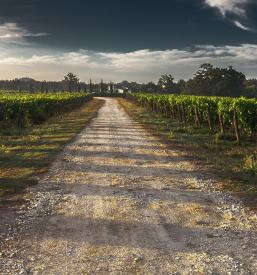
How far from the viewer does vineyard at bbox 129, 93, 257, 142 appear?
2452 cm

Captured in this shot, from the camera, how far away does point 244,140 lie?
76.9ft

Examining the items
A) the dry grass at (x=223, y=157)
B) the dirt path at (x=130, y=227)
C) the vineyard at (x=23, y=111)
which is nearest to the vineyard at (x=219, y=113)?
the dry grass at (x=223, y=157)

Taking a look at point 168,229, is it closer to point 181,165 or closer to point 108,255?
point 108,255

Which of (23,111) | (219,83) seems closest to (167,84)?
(219,83)

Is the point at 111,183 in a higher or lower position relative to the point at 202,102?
lower

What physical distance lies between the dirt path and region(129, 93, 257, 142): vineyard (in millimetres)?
10950

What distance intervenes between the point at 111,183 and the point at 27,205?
3047 millimetres

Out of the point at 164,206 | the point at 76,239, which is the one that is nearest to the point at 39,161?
the point at 164,206

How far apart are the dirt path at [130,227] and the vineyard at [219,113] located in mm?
10950

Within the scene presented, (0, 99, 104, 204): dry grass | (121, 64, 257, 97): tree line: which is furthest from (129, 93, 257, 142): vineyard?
(121, 64, 257, 97): tree line

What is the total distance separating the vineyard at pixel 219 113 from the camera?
24516mm

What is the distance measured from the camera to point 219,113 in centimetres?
2680

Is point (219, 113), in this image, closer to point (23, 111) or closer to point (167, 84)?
point (23, 111)

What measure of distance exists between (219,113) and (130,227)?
62.5 ft
